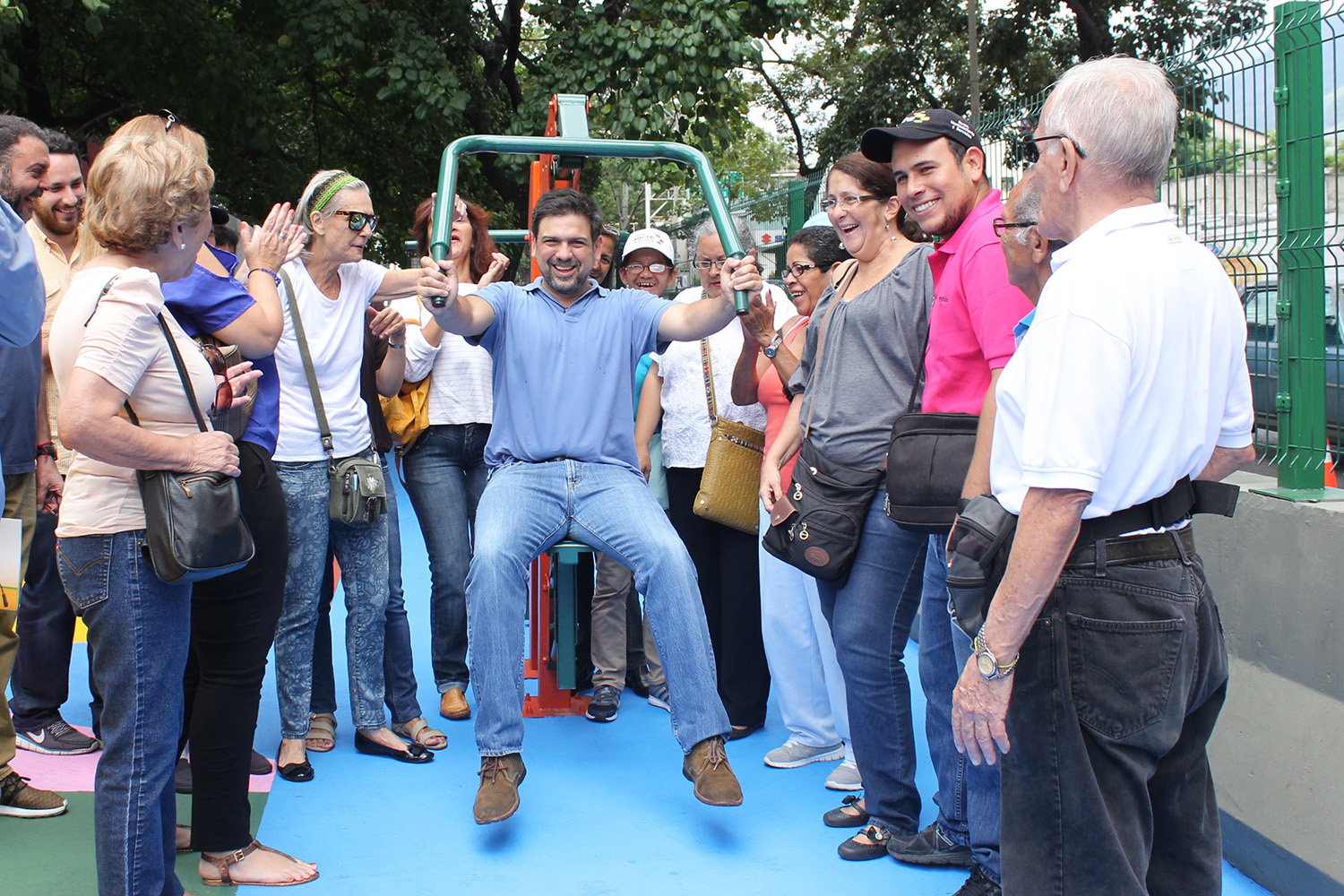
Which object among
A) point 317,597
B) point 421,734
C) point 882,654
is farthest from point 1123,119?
point 421,734

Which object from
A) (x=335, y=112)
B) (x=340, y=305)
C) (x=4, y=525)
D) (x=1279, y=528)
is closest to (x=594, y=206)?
(x=340, y=305)

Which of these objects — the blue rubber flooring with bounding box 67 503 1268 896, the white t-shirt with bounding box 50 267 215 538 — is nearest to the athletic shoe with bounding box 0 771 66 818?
the blue rubber flooring with bounding box 67 503 1268 896

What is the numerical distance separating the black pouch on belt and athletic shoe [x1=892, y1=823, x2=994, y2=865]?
139 cm

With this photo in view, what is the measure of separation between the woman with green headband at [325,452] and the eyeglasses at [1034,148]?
91.6 inches

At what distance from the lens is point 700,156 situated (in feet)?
11.3

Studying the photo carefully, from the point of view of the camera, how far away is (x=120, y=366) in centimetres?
229

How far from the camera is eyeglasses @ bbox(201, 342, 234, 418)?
2641 mm

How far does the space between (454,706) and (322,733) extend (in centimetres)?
53

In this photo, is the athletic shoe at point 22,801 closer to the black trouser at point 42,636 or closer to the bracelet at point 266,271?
the black trouser at point 42,636

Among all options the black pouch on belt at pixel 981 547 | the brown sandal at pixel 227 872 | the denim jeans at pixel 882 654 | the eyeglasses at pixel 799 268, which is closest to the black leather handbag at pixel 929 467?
the denim jeans at pixel 882 654

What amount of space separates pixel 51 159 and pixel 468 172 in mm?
9860

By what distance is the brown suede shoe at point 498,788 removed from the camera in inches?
123

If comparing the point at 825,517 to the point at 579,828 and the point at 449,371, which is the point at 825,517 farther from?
the point at 449,371

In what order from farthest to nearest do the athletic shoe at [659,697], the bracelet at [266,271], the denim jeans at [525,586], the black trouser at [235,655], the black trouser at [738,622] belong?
the athletic shoe at [659,697]
the black trouser at [738,622]
the denim jeans at [525,586]
the bracelet at [266,271]
the black trouser at [235,655]
